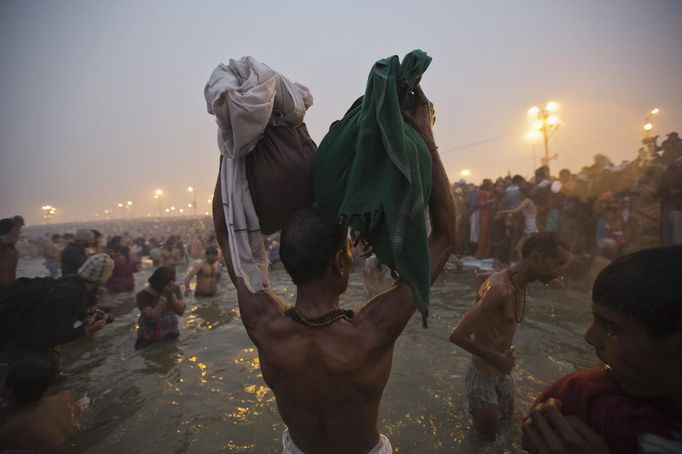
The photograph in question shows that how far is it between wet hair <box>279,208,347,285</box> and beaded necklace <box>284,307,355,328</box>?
8.0 inches

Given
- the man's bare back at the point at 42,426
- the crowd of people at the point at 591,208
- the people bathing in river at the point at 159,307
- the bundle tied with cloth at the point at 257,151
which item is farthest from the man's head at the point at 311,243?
the crowd of people at the point at 591,208

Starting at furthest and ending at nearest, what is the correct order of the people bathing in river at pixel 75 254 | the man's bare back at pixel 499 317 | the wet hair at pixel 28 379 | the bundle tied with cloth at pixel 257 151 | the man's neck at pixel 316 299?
the people bathing in river at pixel 75 254
the wet hair at pixel 28 379
the man's bare back at pixel 499 317
the man's neck at pixel 316 299
the bundle tied with cloth at pixel 257 151

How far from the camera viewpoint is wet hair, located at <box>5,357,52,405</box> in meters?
3.46

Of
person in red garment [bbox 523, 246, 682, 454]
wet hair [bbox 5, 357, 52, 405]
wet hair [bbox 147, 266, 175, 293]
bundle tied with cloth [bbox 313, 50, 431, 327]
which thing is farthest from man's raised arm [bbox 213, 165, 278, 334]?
wet hair [bbox 147, 266, 175, 293]

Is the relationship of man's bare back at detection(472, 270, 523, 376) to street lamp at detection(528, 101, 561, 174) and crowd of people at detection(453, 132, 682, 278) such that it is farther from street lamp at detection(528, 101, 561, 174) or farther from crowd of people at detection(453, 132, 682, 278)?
street lamp at detection(528, 101, 561, 174)

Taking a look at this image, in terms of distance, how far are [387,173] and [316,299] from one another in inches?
30.1

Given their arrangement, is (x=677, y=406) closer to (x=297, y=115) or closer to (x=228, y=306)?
(x=297, y=115)

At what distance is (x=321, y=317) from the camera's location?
1.78 meters

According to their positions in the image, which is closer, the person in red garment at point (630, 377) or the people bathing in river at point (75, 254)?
the person in red garment at point (630, 377)

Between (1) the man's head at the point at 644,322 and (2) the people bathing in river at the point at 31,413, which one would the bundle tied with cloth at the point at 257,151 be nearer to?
(1) the man's head at the point at 644,322

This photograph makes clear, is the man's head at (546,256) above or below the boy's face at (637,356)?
below

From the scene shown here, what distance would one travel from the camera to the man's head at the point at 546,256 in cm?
319

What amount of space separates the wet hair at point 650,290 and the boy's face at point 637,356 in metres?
0.02

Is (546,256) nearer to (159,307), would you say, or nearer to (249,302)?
(249,302)
